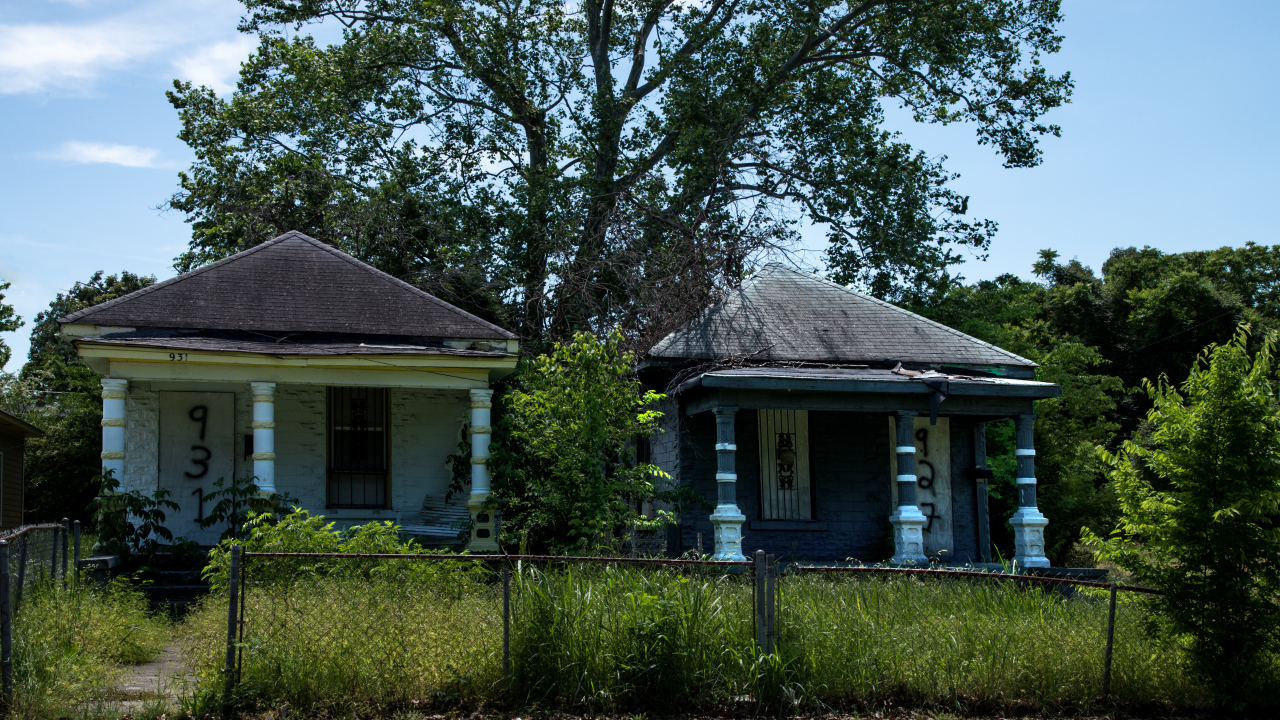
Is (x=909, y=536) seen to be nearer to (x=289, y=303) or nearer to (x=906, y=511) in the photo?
(x=906, y=511)

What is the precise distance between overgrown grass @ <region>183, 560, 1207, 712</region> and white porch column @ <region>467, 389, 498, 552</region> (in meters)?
4.47

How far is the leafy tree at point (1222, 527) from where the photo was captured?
771 centimetres

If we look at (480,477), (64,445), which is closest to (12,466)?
(64,445)

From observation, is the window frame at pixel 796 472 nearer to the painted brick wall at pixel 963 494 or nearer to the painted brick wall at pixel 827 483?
the painted brick wall at pixel 827 483

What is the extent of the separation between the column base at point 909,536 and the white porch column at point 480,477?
5.15 meters

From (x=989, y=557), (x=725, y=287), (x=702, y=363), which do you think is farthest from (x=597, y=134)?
(x=989, y=557)

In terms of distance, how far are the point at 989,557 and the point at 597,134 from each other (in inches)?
459

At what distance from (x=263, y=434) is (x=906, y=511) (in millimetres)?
8117

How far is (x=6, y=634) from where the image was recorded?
6047mm

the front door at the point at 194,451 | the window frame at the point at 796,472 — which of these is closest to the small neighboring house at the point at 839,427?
the window frame at the point at 796,472

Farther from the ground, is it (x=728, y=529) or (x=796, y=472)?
(x=796, y=472)

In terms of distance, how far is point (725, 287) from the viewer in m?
16.0

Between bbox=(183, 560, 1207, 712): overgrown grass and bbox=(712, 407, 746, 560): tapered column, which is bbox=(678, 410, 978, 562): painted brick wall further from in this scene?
bbox=(183, 560, 1207, 712): overgrown grass

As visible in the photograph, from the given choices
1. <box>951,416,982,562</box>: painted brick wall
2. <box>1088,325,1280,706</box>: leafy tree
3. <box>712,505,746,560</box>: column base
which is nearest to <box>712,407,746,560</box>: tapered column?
<box>712,505,746,560</box>: column base
